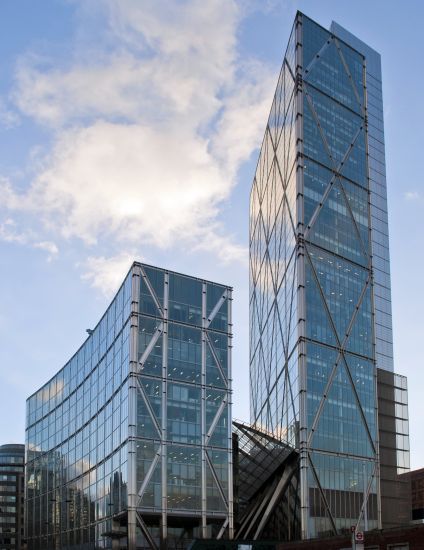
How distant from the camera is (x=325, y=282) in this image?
109m

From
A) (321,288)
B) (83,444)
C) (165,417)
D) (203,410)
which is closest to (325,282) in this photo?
(321,288)

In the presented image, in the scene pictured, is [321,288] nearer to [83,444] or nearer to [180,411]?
[180,411]

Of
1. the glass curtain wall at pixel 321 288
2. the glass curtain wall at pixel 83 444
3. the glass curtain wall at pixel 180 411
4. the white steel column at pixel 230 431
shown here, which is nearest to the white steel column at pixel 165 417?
the glass curtain wall at pixel 180 411

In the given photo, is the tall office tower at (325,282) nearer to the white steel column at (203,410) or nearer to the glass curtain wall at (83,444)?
the white steel column at (203,410)

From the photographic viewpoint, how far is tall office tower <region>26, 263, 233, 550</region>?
3499 inches

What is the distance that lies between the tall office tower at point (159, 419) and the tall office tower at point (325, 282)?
1172 cm

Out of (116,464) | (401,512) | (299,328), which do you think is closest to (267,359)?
(299,328)

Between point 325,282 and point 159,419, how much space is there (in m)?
32.1

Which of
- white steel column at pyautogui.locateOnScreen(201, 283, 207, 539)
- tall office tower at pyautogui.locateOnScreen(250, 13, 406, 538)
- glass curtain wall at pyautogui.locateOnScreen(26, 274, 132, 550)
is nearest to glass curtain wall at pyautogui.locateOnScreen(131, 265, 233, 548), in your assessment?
white steel column at pyautogui.locateOnScreen(201, 283, 207, 539)

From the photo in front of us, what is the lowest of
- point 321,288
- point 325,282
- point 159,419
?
point 159,419

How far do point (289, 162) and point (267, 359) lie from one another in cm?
3192

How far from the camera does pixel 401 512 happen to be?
354 feet

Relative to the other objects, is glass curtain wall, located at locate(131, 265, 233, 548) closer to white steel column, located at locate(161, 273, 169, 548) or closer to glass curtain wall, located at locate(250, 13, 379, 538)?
white steel column, located at locate(161, 273, 169, 548)

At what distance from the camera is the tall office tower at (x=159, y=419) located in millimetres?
88875
